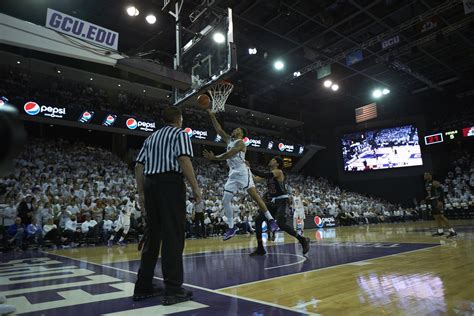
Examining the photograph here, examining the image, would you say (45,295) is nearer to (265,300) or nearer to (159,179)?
(159,179)

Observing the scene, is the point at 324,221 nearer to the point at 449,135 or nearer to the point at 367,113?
the point at 367,113

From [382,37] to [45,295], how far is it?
18302 mm

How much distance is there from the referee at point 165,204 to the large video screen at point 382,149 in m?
28.2

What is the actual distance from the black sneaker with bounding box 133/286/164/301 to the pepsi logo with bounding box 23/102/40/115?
1446 cm

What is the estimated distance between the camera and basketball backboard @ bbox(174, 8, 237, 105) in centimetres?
759

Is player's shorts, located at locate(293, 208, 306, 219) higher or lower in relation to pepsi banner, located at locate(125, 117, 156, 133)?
lower

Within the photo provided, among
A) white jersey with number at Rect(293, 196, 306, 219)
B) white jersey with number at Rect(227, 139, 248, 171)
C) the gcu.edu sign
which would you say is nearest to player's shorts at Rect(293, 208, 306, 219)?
white jersey with number at Rect(293, 196, 306, 219)

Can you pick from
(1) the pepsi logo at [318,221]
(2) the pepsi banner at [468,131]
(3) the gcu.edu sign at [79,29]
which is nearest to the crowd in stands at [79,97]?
(3) the gcu.edu sign at [79,29]

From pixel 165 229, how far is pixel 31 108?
14.6m

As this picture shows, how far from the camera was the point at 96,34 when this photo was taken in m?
7.71

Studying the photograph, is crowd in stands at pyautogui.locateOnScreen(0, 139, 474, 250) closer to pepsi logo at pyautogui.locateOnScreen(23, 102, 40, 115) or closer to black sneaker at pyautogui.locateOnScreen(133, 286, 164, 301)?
pepsi logo at pyautogui.locateOnScreen(23, 102, 40, 115)

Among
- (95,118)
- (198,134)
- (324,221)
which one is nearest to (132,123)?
(95,118)

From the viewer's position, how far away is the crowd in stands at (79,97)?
15531 millimetres

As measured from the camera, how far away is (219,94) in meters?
9.59
